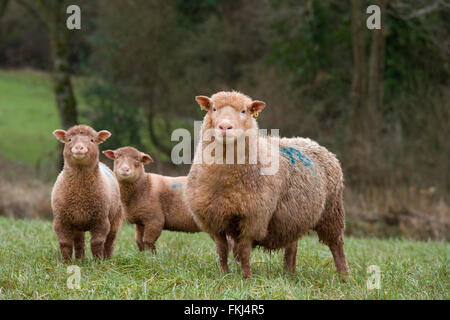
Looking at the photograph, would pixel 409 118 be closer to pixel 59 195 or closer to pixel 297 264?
pixel 297 264

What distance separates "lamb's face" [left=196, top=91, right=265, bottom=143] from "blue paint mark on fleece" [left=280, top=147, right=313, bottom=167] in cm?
75

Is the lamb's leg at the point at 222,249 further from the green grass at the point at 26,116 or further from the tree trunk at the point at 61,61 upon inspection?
the green grass at the point at 26,116

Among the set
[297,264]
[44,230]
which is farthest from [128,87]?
[297,264]

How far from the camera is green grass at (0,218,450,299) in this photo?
5324 mm

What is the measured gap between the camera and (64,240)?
682cm

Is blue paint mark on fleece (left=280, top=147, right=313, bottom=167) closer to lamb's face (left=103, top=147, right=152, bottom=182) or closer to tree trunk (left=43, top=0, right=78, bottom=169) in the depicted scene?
A: lamb's face (left=103, top=147, right=152, bottom=182)

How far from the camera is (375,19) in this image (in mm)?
16109

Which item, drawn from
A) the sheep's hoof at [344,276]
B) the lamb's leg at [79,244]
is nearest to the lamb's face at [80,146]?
→ the lamb's leg at [79,244]

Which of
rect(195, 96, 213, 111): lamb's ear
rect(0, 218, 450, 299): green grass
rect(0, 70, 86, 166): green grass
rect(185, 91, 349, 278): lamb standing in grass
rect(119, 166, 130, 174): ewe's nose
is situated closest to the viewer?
rect(0, 218, 450, 299): green grass

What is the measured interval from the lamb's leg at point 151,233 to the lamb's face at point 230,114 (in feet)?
8.62

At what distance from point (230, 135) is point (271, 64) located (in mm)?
17046

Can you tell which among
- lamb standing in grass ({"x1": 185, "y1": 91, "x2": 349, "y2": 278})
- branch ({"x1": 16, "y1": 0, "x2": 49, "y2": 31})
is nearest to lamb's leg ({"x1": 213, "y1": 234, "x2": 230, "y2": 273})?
lamb standing in grass ({"x1": 185, "y1": 91, "x2": 349, "y2": 278})

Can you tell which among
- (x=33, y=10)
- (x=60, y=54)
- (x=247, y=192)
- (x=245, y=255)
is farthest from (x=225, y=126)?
(x=33, y=10)
